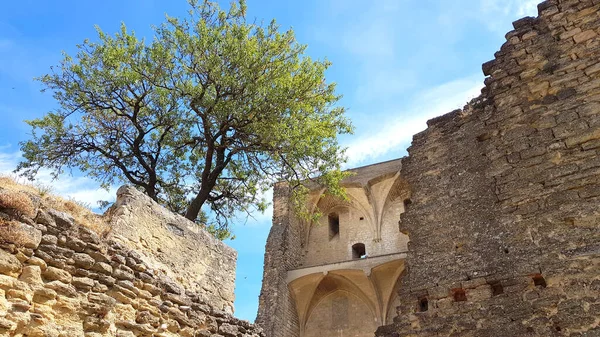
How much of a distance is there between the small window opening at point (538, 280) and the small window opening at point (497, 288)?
1.30 feet

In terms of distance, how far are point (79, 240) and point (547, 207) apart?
18.3 ft

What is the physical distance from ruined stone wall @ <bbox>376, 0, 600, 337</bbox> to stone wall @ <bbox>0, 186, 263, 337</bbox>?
10.1ft

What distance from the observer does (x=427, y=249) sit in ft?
23.8

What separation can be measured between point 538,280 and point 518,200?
111cm

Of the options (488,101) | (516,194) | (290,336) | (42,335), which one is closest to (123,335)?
(42,335)

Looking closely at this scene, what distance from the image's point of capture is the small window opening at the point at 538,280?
5943mm

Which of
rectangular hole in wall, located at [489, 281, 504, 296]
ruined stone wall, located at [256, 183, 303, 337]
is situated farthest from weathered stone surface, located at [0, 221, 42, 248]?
ruined stone wall, located at [256, 183, 303, 337]

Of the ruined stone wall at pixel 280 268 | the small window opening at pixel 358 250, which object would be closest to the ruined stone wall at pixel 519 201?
the ruined stone wall at pixel 280 268

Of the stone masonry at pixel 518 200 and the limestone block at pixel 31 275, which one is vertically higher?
the stone masonry at pixel 518 200

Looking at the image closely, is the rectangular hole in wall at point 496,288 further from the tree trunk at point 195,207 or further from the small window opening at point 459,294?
the tree trunk at point 195,207

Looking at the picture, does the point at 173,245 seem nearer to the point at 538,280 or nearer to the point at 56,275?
the point at 56,275

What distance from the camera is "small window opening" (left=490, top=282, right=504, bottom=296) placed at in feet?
20.5

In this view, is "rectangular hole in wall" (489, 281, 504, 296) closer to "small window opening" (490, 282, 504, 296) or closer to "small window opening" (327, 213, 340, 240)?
"small window opening" (490, 282, 504, 296)

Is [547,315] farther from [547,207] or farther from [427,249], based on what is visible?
[427,249]
